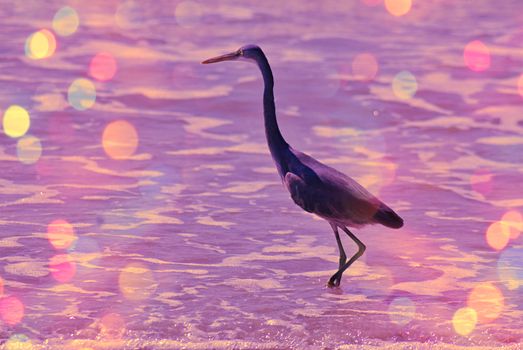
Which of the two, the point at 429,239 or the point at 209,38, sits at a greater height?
the point at 209,38

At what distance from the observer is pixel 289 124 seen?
623 inches

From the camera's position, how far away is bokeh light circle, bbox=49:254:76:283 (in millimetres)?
8695

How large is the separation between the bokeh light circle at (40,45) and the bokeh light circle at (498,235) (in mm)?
11559

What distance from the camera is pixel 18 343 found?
721cm

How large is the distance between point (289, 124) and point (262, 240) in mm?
5972

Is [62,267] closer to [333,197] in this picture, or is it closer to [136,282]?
[136,282]

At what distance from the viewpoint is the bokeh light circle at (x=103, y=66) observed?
18.9 m

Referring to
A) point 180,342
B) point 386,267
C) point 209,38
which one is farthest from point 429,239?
point 209,38

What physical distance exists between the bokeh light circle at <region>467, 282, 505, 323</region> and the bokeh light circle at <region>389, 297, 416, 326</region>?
0.42m

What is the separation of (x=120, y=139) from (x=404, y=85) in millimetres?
6251

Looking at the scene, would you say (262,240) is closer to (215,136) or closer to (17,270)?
(17,270)

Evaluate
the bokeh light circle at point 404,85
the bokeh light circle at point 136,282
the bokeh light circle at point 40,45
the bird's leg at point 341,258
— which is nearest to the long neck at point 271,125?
the bird's leg at point 341,258

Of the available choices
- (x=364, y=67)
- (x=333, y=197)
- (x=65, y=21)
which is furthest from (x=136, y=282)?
(x=65, y=21)

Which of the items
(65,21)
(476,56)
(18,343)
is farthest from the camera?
(65,21)
